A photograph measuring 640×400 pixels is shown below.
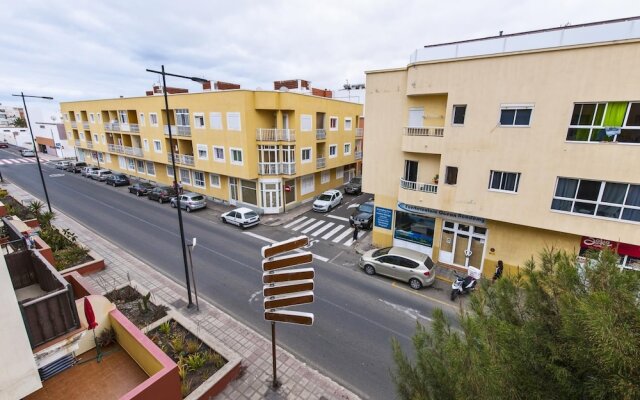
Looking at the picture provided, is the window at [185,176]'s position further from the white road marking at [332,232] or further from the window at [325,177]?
the white road marking at [332,232]

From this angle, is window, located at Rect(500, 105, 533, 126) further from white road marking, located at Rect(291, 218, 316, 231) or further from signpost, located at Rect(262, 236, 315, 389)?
white road marking, located at Rect(291, 218, 316, 231)

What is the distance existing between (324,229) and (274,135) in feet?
27.8

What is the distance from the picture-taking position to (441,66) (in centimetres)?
1285

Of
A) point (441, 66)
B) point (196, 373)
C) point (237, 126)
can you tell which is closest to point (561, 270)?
point (196, 373)

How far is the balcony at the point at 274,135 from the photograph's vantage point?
22750mm

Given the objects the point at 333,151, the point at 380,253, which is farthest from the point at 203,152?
the point at 380,253

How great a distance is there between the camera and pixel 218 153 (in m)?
24.6

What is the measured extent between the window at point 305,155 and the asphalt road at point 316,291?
23.6ft

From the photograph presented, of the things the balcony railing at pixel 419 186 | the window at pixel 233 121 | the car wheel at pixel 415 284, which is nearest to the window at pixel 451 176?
the balcony railing at pixel 419 186

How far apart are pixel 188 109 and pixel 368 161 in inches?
697

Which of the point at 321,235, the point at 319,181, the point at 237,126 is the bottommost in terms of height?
the point at 321,235

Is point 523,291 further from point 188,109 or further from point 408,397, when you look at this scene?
point 188,109

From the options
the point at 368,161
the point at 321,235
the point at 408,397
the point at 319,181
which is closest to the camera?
the point at 408,397

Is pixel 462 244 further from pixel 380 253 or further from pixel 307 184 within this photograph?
pixel 307 184
